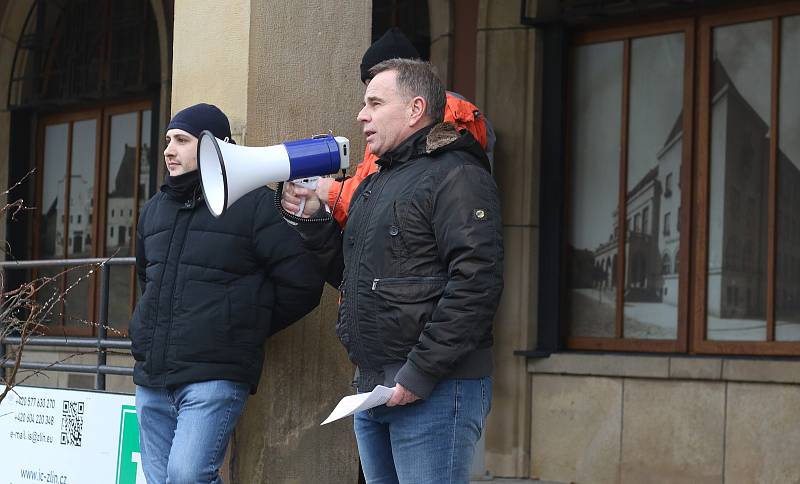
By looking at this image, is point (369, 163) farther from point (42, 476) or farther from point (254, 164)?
point (42, 476)

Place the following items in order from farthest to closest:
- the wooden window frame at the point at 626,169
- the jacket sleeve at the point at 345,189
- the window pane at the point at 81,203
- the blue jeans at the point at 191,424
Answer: the window pane at the point at 81,203 < the wooden window frame at the point at 626,169 < the blue jeans at the point at 191,424 < the jacket sleeve at the point at 345,189

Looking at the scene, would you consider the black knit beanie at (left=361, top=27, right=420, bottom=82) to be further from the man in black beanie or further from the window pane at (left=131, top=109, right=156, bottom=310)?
the window pane at (left=131, top=109, right=156, bottom=310)

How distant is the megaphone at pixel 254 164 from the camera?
411 centimetres

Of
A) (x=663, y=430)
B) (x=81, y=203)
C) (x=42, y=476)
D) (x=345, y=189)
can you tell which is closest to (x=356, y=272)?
(x=345, y=189)

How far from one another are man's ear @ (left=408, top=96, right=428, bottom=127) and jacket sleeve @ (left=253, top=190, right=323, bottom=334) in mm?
921

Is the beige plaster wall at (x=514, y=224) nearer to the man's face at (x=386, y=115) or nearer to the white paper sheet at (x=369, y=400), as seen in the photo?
the man's face at (x=386, y=115)

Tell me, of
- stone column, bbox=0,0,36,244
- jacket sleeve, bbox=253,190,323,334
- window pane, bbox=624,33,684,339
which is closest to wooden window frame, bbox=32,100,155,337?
stone column, bbox=0,0,36,244

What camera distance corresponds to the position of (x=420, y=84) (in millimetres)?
3768

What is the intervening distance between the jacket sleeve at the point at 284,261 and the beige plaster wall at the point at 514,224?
4.11 meters

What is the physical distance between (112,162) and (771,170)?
5.96m

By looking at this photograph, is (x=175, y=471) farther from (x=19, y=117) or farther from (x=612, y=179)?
(x=19, y=117)

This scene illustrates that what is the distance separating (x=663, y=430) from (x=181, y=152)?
4276 millimetres

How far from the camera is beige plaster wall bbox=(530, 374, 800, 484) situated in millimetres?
7461

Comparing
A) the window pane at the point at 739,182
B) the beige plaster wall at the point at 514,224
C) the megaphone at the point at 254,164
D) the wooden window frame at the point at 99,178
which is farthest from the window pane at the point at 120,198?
the megaphone at the point at 254,164
